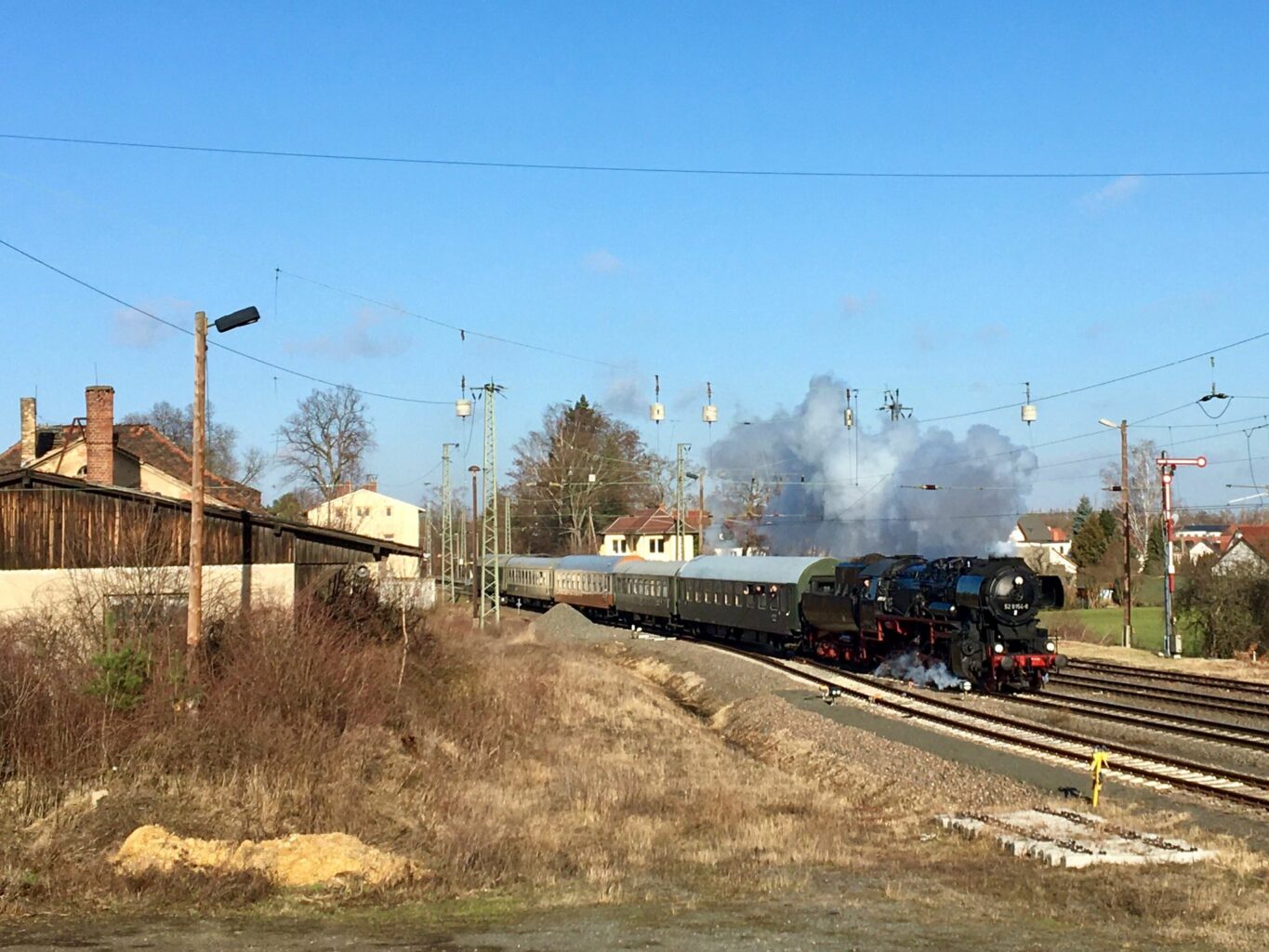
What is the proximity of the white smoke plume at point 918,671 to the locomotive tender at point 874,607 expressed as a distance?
0.20 m

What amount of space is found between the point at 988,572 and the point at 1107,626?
99.9 ft

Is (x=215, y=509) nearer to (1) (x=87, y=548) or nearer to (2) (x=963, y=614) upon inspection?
(1) (x=87, y=548)

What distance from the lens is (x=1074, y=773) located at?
60.8ft

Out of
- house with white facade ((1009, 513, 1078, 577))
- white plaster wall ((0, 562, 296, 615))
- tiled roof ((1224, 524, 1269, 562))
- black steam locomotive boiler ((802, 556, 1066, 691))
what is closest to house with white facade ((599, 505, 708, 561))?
house with white facade ((1009, 513, 1078, 577))

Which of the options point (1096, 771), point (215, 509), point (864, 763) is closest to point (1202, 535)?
point (864, 763)

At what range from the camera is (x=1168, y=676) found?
1245 inches

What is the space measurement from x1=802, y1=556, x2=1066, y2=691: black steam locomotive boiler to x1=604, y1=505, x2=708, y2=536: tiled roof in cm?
5847

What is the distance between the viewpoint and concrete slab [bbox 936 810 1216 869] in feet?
42.1

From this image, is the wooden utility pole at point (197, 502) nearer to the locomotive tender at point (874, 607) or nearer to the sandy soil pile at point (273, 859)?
the sandy soil pile at point (273, 859)

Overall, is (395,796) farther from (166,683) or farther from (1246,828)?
(1246,828)

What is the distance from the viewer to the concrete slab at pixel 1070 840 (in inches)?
505

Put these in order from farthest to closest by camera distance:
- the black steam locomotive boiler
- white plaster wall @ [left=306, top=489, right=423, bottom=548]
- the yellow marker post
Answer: white plaster wall @ [left=306, top=489, right=423, bottom=548], the black steam locomotive boiler, the yellow marker post

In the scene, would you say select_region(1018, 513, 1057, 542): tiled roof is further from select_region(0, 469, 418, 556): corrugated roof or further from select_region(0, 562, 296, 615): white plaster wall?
select_region(0, 562, 296, 615): white plaster wall

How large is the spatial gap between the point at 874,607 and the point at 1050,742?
10298mm
